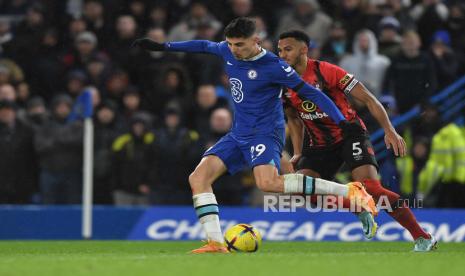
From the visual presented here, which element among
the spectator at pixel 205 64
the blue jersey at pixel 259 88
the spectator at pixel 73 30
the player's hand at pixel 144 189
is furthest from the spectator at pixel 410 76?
the blue jersey at pixel 259 88

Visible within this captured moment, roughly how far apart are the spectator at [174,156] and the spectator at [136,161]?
0.46 ft

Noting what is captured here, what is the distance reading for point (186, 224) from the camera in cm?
1562

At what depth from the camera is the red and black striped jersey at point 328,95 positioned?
11.0 metres

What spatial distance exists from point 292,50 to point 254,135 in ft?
3.59

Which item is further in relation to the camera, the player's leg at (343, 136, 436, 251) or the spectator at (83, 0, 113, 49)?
the spectator at (83, 0, 113, 49)

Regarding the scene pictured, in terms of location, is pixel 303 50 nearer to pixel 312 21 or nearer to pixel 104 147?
pixel 104 147

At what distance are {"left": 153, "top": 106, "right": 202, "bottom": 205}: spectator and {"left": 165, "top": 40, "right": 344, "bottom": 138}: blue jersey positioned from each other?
5.16 meters

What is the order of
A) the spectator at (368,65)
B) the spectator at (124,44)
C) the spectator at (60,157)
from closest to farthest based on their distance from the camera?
the spectator at (60,157) → the spectator at (368,65) → the spectator at (124,44)

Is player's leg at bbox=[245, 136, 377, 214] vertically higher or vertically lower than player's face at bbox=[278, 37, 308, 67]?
lower

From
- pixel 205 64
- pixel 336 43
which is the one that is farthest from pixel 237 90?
pixel 336 43

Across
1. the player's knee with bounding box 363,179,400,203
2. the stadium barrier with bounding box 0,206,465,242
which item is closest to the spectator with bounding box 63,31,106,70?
the stadium barrier with bounding box 0,206,465,242

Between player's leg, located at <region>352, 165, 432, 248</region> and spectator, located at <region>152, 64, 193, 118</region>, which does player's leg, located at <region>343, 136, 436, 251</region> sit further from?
spectator, located at <region>152, 64, 193, 118</region>

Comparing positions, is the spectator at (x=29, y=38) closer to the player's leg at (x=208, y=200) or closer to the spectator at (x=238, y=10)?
the spectator at (x=238, y=10)

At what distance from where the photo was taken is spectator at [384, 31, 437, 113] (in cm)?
1653
